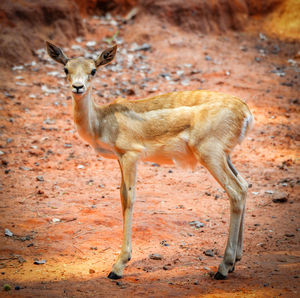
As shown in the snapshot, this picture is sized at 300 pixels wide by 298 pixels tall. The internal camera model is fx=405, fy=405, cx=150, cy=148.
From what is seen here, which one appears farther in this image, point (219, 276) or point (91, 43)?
point (91, 43)

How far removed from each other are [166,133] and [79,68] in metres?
1.42

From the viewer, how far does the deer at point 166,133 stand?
5047 millimetres

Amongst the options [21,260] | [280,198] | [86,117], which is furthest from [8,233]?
[280,198]

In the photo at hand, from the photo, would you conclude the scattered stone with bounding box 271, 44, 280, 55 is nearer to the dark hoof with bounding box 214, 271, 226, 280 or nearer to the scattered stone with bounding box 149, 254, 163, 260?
the scattered stone with bounding box 149, 254, 163, 260

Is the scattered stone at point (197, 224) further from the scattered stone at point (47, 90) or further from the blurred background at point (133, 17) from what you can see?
the blurred background at point (133, 17)

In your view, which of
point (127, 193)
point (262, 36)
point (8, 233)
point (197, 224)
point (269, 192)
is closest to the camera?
point (127, 193)

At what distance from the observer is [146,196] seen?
7402 mm

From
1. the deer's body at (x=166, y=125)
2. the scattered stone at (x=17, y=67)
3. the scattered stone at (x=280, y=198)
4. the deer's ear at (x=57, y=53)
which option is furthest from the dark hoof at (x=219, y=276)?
the scattered stone at (x=17, y=67)

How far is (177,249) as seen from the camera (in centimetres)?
576

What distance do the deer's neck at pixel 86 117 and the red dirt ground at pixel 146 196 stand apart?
1.56 meters

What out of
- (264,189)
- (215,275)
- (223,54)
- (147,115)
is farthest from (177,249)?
(223,54)

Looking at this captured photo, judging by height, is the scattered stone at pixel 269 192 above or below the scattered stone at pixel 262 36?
below

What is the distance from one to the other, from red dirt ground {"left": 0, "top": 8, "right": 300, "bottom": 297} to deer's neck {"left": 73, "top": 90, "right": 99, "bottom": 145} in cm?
156

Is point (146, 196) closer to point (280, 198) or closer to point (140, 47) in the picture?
point (280, 198)
